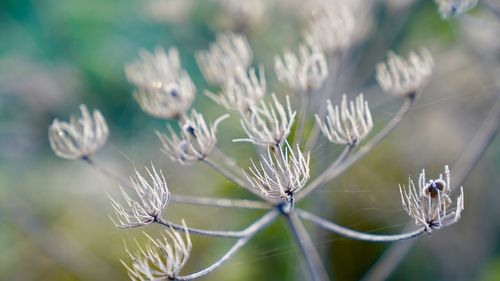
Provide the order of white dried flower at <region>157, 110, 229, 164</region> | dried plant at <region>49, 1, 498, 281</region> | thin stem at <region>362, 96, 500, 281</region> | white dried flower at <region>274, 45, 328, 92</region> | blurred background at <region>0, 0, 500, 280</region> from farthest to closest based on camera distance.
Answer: blurred background at <region>0, 0, 500, 280</region> → thin stem at <region>362, 96, 500, 281</region> → white dried flower at <region>274, 45, 328, 92</region> → white dried flower at <region>157, 110, 229, 164</region> → dried plant at <region>49, 1, 498, 281</region>

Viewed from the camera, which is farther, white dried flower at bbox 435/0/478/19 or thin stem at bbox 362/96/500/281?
thin stem at bbox 362/96/500/281

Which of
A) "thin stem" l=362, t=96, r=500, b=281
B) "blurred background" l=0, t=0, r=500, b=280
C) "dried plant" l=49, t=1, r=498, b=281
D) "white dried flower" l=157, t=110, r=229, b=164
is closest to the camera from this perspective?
"dried plant" l=49, t=1, r=498, b=281

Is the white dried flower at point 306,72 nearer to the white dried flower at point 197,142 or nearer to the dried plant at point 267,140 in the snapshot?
the dried plant at point 267,140

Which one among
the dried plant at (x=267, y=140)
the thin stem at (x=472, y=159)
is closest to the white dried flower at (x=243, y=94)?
the dried plant at (x=267, y=140)

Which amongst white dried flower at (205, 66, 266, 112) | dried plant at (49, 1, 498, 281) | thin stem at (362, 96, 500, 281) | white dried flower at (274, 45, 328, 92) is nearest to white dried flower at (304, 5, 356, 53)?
dried plant at (49, 1, 498, 281)

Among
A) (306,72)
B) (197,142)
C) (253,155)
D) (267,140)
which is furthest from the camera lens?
(253,155)

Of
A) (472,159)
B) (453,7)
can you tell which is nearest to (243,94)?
(453,7)

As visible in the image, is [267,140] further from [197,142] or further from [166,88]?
[166,88]

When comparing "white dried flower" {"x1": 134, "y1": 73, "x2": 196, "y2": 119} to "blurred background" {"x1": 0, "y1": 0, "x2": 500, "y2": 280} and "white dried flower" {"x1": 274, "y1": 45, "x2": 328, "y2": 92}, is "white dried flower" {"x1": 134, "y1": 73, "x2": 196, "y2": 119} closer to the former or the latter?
"white dried flower" {"x1": 274, "y1": 45, "x2": 328, "y2": 92}

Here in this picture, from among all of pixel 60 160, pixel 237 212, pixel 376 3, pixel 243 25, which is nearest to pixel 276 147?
pixel 243 25
